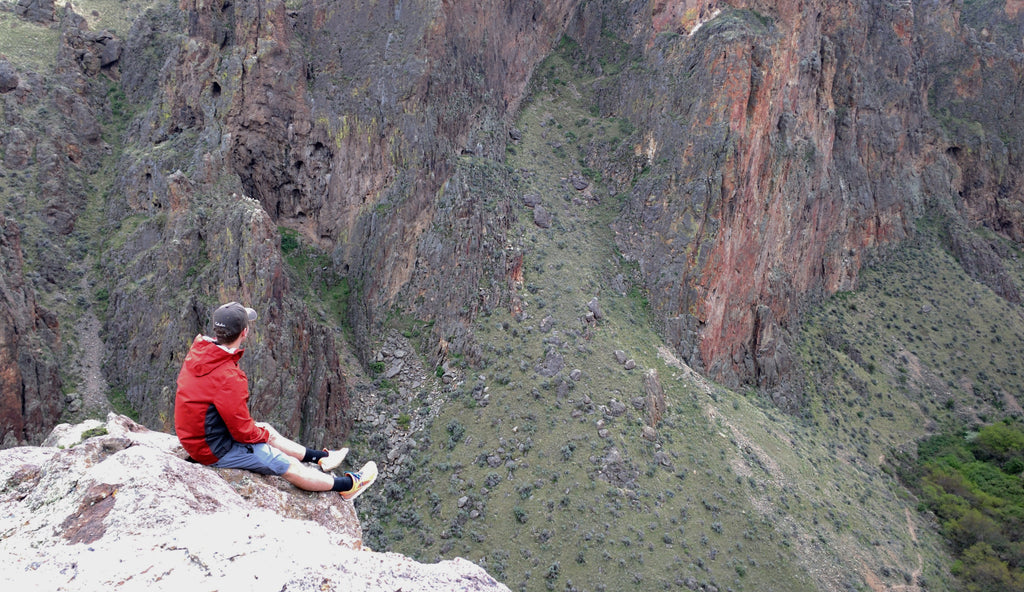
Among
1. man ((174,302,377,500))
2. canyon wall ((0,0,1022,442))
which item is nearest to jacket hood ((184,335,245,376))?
man ((174,302,377,500))

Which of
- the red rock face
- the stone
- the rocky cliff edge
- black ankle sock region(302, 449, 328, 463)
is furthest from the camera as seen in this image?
the red rock face

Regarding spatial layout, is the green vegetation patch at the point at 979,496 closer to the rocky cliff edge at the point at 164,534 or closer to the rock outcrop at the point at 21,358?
the rocky cliff edge at the point at 164,534

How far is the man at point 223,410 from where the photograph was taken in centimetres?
866

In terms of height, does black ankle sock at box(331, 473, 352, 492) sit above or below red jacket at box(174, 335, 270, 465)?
below

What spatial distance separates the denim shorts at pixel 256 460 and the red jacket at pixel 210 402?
0.19 m

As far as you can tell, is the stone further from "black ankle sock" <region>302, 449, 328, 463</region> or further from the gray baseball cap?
the gray baseball cap

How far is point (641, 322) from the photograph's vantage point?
48281 millimetres

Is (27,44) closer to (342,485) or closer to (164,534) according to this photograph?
→ (342,485)

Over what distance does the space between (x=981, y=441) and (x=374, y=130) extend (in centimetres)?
6272

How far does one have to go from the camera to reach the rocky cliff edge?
21.3 ft

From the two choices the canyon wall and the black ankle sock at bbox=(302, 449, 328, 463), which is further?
the canyon wall

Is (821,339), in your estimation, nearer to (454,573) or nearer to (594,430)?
(594,430)

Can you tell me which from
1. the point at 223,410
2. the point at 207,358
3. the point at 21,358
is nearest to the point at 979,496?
the point at 223,410

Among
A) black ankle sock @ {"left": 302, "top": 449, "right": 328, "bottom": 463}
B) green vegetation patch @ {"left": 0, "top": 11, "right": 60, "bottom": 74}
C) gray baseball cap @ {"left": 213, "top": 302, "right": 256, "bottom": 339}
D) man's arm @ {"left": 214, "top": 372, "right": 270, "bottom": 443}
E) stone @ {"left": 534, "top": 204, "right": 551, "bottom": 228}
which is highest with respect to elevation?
green vegetation patch @ {"left": 0, "top": 11, "right": 60, "bottom": 74}
